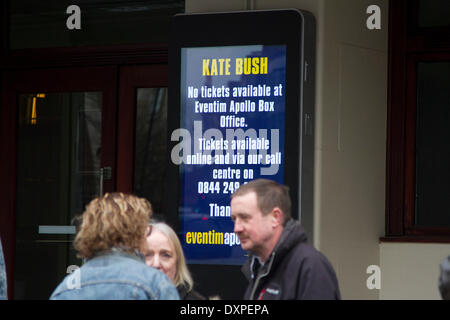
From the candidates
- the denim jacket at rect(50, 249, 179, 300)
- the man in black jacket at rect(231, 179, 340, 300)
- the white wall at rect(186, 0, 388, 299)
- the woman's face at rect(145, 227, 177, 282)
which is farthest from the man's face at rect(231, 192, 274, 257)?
the white wall at rect(186, 0, 388, 299)

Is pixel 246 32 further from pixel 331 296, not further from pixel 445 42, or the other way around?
pixel 331 296

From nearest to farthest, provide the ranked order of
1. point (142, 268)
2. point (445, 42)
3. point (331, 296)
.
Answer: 1. point (142, 268)
2. point (331, 296)
3. point (445, 42)

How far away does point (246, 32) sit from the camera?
18.1ft

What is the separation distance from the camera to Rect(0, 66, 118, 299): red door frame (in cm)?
685

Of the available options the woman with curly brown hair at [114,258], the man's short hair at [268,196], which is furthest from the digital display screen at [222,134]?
the woman with curly brown hair at [114,258]

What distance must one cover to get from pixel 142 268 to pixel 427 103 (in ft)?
12.3

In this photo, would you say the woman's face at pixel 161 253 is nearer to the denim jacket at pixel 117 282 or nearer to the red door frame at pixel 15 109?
the denim jacket at pixel 117 282

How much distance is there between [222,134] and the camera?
18.3 ft

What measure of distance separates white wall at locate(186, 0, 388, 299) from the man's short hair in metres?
2.30

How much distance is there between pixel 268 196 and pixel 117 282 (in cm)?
73

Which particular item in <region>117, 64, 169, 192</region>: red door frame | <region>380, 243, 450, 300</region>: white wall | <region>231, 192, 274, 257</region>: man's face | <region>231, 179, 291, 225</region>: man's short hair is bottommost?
<region>380, 243, 450, 300</region>: white wall

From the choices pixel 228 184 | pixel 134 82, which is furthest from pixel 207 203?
pixel 134 82

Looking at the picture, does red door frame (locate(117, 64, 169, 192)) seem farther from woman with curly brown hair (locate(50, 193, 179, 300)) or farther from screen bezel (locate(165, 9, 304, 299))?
woman with curly brown hair (locate(50, 193, 179, 300))

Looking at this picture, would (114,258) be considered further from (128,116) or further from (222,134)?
(128,116)
